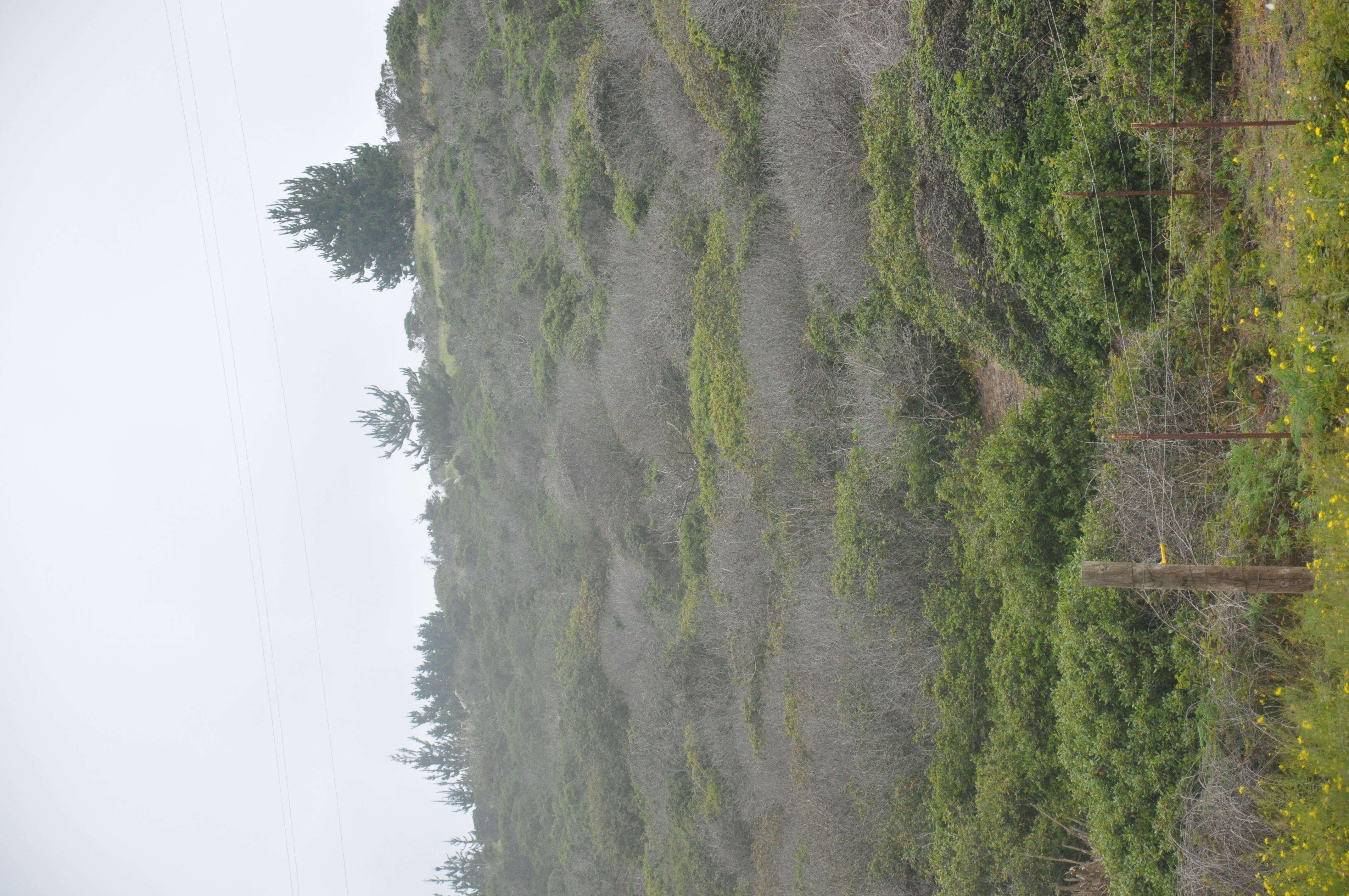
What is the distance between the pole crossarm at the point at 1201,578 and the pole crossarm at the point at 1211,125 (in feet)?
10.7

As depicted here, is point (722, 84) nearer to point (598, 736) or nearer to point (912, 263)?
point (912, 263)

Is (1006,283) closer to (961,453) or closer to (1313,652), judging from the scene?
(961,453)

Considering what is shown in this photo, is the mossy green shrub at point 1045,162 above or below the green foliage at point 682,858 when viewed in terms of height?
above

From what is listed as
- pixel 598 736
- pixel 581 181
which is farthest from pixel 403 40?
pixel 598 736

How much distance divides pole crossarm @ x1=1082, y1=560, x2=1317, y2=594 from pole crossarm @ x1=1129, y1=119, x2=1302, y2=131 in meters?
3.27

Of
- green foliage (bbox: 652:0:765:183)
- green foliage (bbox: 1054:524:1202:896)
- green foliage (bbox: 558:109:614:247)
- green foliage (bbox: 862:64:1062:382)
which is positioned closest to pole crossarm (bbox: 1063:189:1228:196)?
green foliage (bbox: 862:64:1062:382)

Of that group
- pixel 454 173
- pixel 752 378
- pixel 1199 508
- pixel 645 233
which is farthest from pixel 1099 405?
pixel 454 173

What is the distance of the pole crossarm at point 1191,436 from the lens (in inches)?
266

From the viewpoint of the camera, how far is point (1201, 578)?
21.7 feet

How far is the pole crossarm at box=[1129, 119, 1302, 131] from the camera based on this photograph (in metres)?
6.18

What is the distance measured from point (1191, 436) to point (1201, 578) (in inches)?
44.1

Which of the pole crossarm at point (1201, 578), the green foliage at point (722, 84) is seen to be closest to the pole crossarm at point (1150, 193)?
the pole crossarm at point (1201, 578)

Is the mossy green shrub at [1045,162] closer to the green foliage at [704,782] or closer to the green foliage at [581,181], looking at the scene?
the green foliage at [581,181]

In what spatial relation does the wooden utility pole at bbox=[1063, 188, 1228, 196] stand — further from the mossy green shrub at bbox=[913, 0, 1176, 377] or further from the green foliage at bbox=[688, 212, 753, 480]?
the green foliage at bbox=[688, 212, 753, 480]
